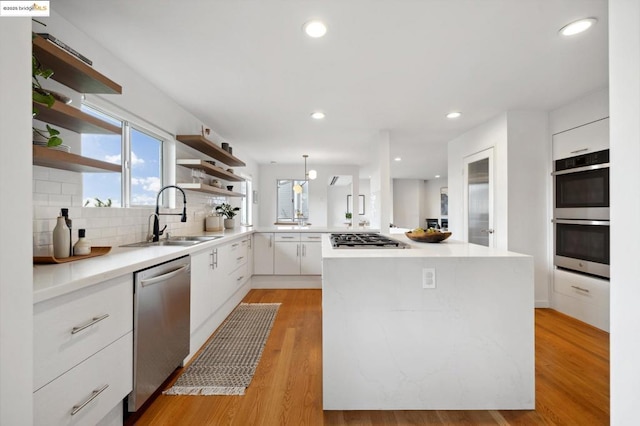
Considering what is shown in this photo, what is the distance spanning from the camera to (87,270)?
4.56 ft

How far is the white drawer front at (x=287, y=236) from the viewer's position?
4.68m

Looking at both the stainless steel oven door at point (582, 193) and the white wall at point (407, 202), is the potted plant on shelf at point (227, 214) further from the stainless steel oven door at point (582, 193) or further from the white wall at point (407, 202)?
the white wall at point (407, 202)

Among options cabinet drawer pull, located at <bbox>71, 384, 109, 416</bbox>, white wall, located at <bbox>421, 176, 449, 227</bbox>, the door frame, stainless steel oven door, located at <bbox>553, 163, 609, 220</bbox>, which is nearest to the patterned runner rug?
cabinet drawer pull, located at <bbox>71, 384, 109, 416</bbox>

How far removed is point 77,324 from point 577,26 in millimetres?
3214

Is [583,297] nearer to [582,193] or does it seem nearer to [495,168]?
[582,193]

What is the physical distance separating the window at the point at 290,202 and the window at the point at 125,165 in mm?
4946

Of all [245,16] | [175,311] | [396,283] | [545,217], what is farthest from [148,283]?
[545,217]

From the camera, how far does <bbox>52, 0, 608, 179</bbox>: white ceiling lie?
1761mm

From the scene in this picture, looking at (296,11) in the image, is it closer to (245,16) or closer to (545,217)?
(245,16)

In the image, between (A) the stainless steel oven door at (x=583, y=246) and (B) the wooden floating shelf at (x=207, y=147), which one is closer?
(A) the stainless steel oven door at (x=583, y=246)

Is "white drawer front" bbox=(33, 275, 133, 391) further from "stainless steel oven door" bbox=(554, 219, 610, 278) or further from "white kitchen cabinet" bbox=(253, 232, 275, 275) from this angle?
"stainless steel oven door" bbox=(554, 219, 610, 278)

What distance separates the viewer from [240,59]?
2.32 meters

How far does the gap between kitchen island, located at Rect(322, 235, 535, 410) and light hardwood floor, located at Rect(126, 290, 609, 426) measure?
7 cm

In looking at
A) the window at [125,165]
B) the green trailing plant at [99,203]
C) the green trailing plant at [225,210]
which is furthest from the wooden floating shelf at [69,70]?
the green trailing plant at [225,210]
